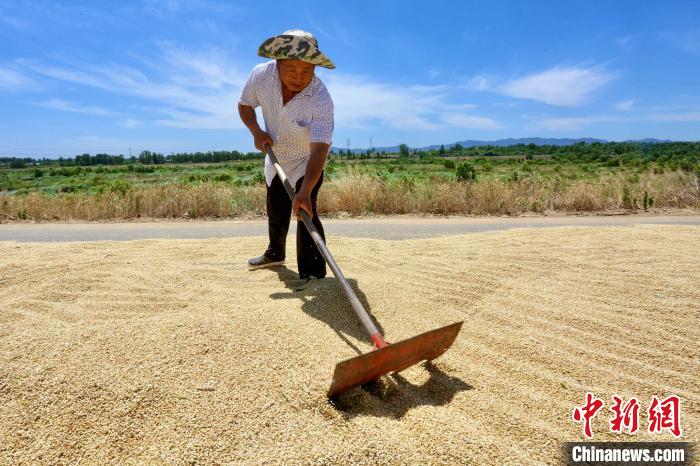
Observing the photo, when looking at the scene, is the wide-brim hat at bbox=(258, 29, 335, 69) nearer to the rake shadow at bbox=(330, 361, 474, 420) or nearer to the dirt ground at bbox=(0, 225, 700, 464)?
the dirt ground at bbox=(0, 225, 700, 464)

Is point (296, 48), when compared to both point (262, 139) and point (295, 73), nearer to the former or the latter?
point (295, 73)

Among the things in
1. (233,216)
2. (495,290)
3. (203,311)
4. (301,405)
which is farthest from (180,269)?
(233,216)

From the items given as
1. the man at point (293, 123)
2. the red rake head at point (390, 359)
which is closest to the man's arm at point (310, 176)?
the man at point (293, 123)

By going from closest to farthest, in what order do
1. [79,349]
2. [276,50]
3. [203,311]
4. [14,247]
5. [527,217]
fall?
[79,349]
[203,311]
[276,50]
[14,247]
[527,217]

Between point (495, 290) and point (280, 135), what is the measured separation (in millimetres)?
1833

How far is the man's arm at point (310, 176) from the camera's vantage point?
262cm

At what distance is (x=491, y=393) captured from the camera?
1883 millimetres

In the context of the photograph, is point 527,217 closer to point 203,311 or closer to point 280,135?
point 280,135

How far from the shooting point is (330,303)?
269 cm

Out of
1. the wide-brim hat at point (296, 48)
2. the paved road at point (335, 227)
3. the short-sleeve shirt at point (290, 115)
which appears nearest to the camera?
the wide-brim hat at point (296, 48)

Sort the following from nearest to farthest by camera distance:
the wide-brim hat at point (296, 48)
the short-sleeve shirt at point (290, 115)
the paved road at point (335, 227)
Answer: the wide-brim hat at point (296, 48) < the short-sleeve shirt at point (290, 115) < the paved road at point (335, 227)

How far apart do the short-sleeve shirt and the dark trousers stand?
0.40 feet

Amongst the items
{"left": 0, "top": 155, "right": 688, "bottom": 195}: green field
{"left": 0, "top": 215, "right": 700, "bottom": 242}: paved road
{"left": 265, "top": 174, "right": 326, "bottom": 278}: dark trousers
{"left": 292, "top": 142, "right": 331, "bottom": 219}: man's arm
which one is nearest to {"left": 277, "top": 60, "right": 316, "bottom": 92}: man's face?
{"left": 292, "top": 142, "right": 331, "bottom": 219}: man's arm

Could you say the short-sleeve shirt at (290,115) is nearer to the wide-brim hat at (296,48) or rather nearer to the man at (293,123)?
the man at (293,123)
